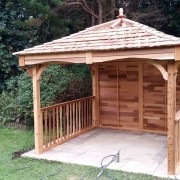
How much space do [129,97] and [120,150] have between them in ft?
7.37

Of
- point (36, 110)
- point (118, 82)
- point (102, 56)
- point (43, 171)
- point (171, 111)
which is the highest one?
point (102, 56)

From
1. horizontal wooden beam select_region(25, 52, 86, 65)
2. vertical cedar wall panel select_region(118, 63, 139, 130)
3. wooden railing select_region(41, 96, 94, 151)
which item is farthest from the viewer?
vertical cedar wall panel select_region(118, 63, 139, 130)

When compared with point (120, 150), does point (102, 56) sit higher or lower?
higher

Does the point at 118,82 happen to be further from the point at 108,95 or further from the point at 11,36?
the point at 11,36

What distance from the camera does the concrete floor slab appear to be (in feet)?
16.9

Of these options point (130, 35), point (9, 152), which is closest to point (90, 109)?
point (9, 152)

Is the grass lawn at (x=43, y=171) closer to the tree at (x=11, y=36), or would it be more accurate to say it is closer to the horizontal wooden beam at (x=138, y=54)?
the horizontal wooden beam at (x=138, y=54)

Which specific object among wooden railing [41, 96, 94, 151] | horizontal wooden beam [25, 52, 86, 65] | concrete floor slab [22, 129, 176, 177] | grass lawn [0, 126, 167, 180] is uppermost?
horizontal wooden beam [25, 52, 86, 65]

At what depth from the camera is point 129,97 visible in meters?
8.04

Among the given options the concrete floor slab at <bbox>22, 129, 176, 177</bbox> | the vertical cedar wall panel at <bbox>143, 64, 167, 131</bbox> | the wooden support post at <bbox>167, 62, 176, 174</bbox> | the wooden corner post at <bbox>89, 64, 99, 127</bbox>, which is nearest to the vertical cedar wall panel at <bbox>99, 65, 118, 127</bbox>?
the wooden corner post at <bbox>89, 64, 99, 127</bbox>

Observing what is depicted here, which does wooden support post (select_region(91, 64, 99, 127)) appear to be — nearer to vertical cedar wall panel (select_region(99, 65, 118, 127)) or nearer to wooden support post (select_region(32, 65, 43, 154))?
vertical cedar wall panel (select_region(99, 65, 118, 127))

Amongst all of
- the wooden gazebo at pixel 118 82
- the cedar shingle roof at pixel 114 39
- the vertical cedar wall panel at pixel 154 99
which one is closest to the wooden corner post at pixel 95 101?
the wooden gazebo at pixel 118 82

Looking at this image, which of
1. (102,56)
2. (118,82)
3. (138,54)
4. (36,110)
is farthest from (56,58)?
(118,82)

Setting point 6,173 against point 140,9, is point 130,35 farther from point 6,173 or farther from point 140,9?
point 140,9
